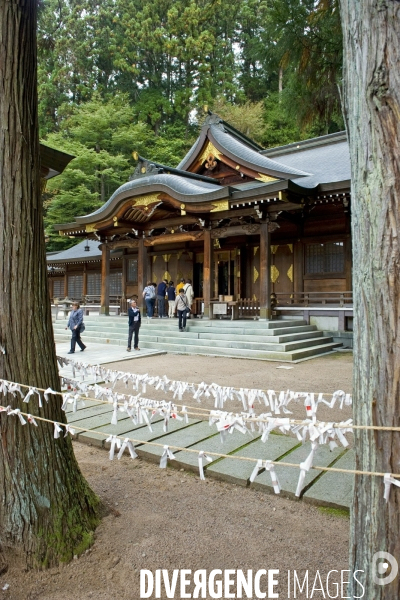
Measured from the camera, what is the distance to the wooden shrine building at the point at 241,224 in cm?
1169

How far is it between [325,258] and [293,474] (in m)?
10.7

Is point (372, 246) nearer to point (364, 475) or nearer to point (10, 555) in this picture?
point (364, 475)

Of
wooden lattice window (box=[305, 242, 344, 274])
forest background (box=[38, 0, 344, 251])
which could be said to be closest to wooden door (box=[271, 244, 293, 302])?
wooden lattice window (box=[305, 242, 344, 274])

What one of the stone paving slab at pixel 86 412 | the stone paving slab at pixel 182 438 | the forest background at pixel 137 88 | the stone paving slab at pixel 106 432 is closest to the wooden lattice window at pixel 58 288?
the forest background at pixel 137 88

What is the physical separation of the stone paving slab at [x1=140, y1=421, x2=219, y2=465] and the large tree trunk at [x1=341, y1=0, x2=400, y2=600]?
2343 mm

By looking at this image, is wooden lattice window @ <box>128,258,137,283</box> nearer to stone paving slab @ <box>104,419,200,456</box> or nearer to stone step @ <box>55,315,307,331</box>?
stone step @ <box>55,315,307,331</box>

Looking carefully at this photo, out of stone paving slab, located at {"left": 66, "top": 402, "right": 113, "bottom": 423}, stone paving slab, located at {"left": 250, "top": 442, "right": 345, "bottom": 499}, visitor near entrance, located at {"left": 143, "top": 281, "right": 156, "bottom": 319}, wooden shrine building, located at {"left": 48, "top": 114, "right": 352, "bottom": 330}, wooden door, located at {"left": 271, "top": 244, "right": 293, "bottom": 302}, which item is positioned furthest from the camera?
wooden door, located at {"left": 271, "top": 244, "right": 293, "bottom": 302}

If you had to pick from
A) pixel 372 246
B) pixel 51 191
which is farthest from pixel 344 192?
pixel 51 191

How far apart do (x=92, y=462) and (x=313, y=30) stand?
19.1 ft

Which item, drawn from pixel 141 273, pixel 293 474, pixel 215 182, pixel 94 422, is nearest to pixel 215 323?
pixel 141 273

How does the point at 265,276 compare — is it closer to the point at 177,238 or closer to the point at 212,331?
the point at 212,331

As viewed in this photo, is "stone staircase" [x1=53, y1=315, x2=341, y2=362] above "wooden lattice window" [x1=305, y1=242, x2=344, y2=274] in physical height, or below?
below

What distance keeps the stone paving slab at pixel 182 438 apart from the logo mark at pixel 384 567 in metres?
2.33

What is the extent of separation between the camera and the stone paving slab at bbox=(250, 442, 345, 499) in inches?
118
